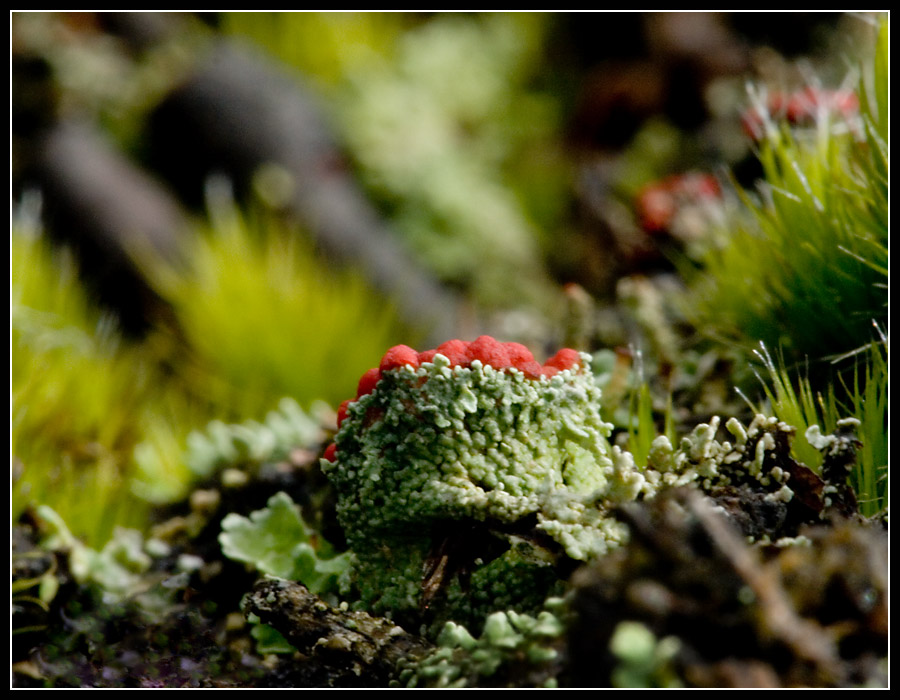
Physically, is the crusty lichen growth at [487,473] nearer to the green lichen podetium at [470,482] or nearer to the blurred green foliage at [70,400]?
the green lichen podetium at [470,482]

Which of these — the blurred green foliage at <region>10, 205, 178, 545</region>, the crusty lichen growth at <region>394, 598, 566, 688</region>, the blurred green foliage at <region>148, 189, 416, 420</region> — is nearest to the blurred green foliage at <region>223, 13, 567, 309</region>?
the blurred green foliage at <region>148, 189, 416, 420</region>

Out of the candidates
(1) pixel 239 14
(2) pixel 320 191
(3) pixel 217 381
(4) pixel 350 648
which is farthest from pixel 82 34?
(4) pixel 350 648

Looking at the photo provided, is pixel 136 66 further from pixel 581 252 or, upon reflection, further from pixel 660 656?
pixel 660 656

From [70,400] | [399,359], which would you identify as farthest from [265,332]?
[399,359]

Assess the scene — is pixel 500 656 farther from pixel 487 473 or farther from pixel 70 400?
pixel 70 400

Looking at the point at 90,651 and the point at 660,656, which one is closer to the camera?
the point at 660,656
